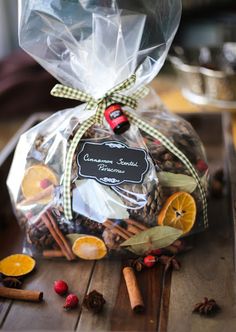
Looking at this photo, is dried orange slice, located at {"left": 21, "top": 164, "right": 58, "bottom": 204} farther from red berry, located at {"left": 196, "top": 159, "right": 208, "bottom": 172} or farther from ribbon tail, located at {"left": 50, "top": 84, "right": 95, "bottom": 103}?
red berry, located at {"left": 196, "top": 159, "right": 208, "bottom": 172}

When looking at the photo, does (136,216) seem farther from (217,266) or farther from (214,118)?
(214,118)

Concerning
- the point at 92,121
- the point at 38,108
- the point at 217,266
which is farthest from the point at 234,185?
the point at 38,108

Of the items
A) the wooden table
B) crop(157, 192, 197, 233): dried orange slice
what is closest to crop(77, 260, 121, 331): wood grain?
the wooden table

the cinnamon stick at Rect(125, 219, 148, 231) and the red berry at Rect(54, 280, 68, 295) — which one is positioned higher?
the cinnamon stick at Rect(125, 219, 148, 231)

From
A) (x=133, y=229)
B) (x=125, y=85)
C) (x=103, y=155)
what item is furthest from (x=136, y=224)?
(x=125, y=85)

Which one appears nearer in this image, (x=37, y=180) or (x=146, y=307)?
(x=146, y=307)

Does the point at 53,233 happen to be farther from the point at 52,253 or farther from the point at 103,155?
the point at 103,155
